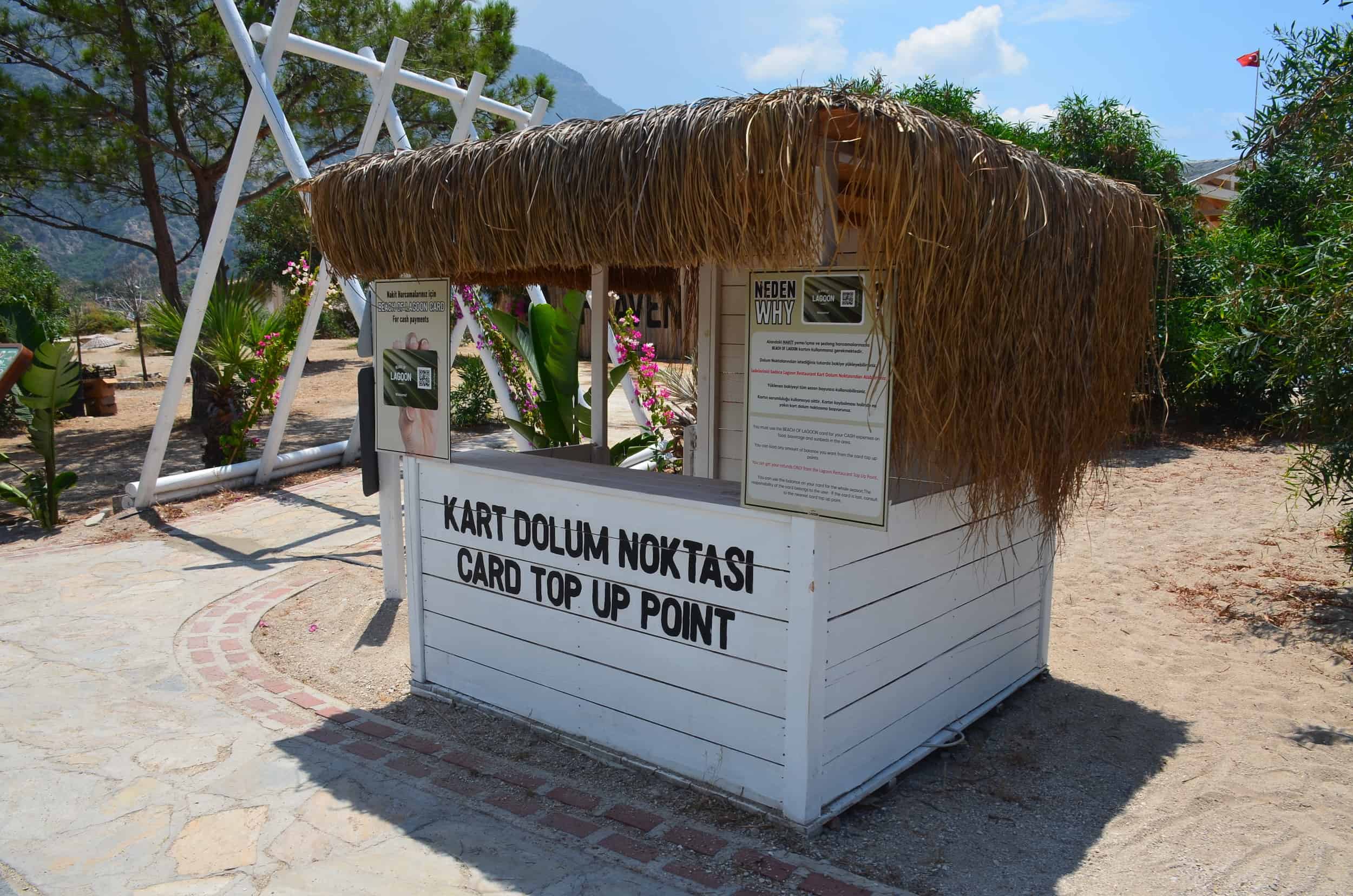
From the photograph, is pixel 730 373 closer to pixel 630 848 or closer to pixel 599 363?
pixel 599 363

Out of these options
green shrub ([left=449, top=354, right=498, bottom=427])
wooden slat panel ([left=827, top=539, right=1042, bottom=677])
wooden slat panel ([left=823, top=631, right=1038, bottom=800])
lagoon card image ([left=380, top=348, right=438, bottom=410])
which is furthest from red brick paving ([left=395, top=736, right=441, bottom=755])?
green shrub ([left=449, top=354, right=498, bottom=427])

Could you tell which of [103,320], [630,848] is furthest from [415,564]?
[103,320]

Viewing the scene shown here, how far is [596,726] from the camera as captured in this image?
3932 millimetres

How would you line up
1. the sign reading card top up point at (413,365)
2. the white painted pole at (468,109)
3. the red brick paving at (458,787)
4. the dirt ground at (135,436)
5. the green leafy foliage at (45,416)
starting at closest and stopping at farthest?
the red brick paving at (458,787) < the sign reading card top up point at (413,365) < the green leafy foliage at (45,416) < the white painted pole at (468,109) < the dirt ground at (135,436)

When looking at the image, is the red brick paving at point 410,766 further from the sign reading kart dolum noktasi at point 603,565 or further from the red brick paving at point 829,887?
the red brick paving at point 829,887

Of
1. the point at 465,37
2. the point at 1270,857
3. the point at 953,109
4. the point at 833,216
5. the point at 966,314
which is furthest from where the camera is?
the point at 465,37

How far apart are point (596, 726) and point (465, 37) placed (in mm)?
11817

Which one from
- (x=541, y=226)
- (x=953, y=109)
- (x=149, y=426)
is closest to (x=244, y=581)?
A: (x=541, y=226)

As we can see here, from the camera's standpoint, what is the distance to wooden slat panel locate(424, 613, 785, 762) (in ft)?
11.2

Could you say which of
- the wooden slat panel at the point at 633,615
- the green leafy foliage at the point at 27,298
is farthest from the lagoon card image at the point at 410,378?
the green leafy foliage at the point at 27,298

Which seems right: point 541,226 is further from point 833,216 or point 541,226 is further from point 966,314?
point 966,314

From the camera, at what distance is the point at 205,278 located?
8.25 meters

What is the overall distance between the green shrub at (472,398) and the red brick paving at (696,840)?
10772 millimetres

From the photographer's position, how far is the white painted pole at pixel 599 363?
514 centimetres
